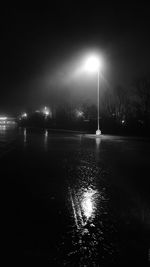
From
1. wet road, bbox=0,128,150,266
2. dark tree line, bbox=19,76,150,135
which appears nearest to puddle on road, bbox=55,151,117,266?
wet road, bbox=0,128,150,266

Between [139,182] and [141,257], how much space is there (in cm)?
528

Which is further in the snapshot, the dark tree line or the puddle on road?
the dark tree line

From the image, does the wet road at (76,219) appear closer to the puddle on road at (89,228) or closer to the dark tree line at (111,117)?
the puddle on road at (89,228)

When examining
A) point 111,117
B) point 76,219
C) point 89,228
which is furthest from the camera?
point 111,117

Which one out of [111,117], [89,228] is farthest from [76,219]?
[111,117]

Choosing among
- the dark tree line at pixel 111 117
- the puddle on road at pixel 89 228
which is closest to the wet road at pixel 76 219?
the puddle on road at pixel 89 228

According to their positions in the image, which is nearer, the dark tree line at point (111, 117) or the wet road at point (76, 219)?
the wet road at point (76, 219)

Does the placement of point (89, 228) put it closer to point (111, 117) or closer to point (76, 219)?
point (76, 219)

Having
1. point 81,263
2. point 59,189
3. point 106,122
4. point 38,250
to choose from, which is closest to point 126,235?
point 81,263

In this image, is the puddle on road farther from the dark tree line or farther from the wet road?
the dark tree line

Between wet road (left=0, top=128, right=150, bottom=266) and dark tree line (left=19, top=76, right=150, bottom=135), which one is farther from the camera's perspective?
dark tree line (left=19, top=76, right=150, bottom=135)

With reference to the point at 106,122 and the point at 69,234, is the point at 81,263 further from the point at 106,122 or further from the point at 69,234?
the point at 106,122

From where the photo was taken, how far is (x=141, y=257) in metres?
4.08

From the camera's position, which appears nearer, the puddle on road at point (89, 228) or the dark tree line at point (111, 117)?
the puddle on road at point (89, 228)
